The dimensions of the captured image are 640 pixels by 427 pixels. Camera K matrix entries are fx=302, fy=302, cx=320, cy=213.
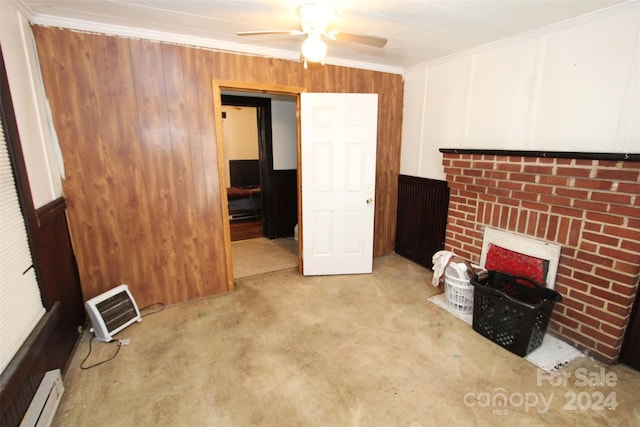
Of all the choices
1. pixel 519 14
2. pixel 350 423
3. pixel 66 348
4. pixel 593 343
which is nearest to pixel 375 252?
pixel 593 343

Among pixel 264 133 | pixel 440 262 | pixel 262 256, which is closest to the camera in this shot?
pixel 440 262

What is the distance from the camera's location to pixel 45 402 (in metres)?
1.58

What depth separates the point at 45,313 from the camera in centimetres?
181

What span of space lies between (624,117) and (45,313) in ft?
12.5

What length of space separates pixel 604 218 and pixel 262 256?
3.38m

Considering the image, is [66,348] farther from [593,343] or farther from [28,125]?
[593,343]

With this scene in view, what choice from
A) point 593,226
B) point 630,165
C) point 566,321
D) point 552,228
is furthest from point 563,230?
point 566,321

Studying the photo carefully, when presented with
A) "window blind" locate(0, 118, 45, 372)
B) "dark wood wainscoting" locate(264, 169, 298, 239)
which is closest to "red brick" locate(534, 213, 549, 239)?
"dark wood wainscoting" locate(264, 169, 298, 239)

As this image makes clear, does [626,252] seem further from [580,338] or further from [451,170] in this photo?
[451,170]

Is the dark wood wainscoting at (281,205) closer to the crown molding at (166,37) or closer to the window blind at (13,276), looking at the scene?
the crown molding at (166,37)

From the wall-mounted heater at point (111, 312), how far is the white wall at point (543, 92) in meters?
3.25

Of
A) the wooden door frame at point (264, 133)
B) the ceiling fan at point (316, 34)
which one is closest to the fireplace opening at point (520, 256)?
the ceiling fan at point (316, 34)

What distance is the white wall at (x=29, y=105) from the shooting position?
1.78 metres

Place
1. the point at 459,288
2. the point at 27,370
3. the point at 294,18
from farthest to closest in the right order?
the point at 459,288 → the point at 294,18 → the point at 27,370
